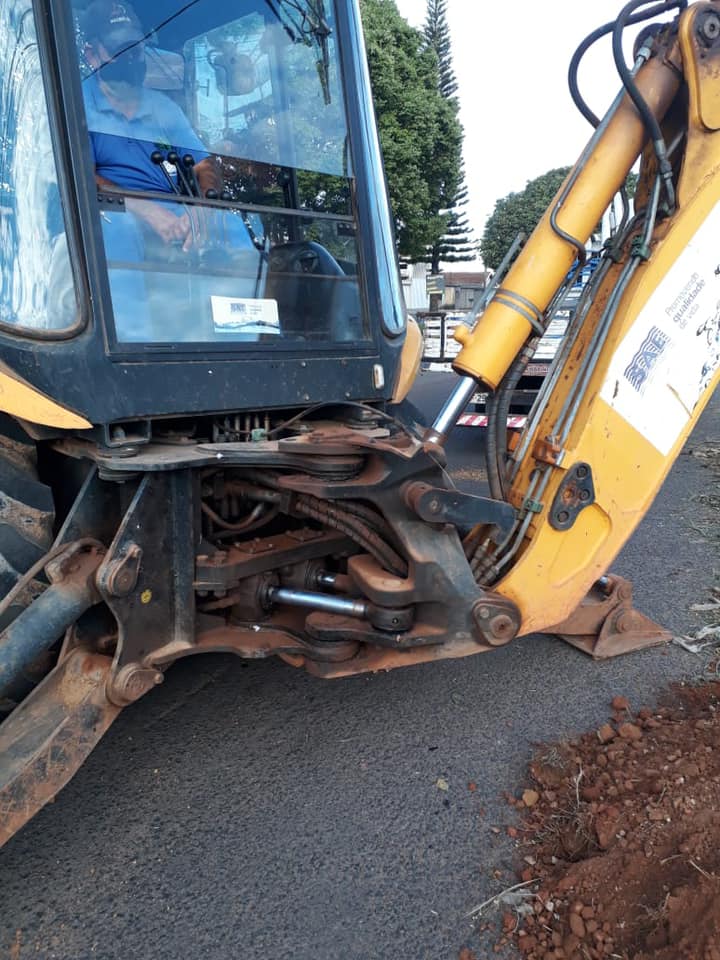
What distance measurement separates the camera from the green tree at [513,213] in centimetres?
3238

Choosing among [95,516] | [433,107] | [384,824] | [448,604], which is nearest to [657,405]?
[448,604]

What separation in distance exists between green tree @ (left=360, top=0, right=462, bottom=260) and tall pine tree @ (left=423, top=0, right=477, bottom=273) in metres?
0.91

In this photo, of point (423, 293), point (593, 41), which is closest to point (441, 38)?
point (423, 293)

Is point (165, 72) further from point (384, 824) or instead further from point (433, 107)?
point (433, 107)

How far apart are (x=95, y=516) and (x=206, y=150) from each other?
4.21ft

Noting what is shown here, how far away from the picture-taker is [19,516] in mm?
2113

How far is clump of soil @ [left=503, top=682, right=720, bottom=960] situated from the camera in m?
1.75

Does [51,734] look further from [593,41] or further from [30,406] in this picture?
[593,41]

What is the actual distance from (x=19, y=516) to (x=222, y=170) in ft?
4.36

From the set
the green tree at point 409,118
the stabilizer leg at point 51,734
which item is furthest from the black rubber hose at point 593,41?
the green tree at point 409,118

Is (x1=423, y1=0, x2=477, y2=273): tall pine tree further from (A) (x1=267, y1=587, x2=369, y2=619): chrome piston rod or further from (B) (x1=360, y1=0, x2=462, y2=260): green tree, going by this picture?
(A) (x1=267, y1=587, x2=369, y2=619): chrome piston rod

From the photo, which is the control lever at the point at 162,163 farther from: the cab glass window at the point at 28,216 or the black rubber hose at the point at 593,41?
the black rubber hose at the point at 593,41

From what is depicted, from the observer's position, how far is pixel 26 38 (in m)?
1.84

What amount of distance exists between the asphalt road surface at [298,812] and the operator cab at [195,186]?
4.44 feet
